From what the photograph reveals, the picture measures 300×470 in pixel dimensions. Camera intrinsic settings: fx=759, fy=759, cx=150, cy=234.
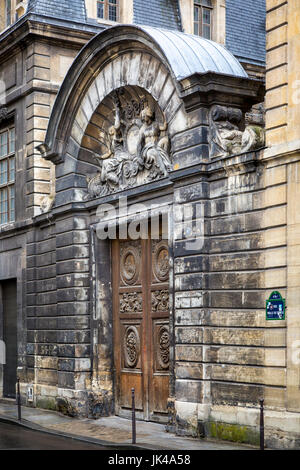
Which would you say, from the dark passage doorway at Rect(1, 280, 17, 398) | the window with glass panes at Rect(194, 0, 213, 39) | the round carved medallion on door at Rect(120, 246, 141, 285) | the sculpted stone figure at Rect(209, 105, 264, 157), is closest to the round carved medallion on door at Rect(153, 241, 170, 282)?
the round carved medallion on door at Rect(120, 246, 141, 285)

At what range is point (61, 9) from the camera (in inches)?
784

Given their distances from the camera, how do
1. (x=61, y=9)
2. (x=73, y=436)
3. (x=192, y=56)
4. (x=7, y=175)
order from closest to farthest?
(x=192, y=56), (x=73, y=436), (x=61, y=9), (x=7, y=175)

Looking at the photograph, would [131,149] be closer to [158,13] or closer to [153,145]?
[153,145]

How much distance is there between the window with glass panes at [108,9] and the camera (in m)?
20.8

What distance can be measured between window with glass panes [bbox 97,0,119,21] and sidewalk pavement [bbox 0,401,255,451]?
35.0 feet

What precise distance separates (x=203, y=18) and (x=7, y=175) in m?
7.54

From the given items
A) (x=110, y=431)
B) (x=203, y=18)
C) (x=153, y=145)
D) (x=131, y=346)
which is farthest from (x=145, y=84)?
(x=203, y=18)

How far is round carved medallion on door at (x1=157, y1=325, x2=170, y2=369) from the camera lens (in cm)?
1430

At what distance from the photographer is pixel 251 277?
11820mm

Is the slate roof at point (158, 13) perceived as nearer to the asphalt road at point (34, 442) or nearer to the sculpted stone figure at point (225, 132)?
the sculpted stone figure at point (225, 132)

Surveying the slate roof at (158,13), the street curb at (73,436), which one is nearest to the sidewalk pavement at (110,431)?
the street curb at (73,436)

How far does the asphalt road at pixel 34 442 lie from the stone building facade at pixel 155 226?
5.42 ft
